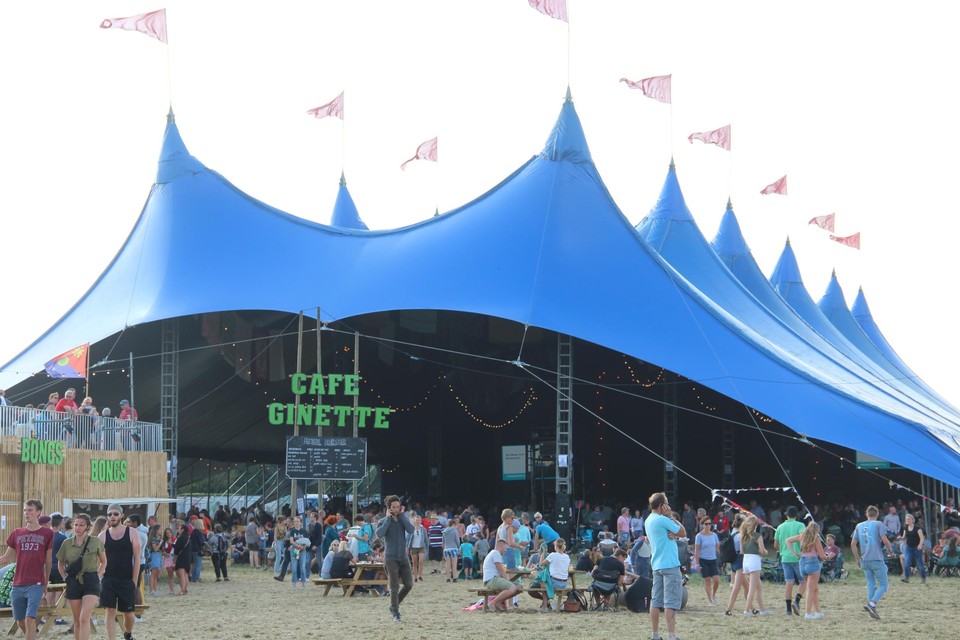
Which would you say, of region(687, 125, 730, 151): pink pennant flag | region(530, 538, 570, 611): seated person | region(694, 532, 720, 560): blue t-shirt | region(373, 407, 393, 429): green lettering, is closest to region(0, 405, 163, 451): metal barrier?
region(373, 407, 393, 429): green lettering

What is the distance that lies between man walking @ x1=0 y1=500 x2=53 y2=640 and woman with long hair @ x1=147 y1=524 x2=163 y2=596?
6.99 m

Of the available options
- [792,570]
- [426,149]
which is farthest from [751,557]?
[426,149]

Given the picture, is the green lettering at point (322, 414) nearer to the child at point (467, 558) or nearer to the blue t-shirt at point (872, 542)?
the child at point (467, 558)

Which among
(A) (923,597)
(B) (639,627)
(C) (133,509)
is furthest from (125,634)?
(C) (133,509)

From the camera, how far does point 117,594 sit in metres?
9.52

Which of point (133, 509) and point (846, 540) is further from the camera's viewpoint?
point (846, 540)

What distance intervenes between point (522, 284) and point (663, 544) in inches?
484

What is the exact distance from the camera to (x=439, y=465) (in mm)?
32719

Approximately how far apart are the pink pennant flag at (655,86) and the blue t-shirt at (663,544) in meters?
18.6

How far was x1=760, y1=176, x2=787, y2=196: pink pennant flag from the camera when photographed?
119ft

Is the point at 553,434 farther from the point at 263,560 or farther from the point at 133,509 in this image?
the point at 133,509

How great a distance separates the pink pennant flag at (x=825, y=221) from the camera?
39.6 meters

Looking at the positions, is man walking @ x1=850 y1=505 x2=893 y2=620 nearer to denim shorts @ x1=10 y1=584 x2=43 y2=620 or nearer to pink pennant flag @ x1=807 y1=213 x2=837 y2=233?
denim shorts @ x1=10 y1=584 x2=43 y2=620

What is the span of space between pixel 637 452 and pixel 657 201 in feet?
21.3
